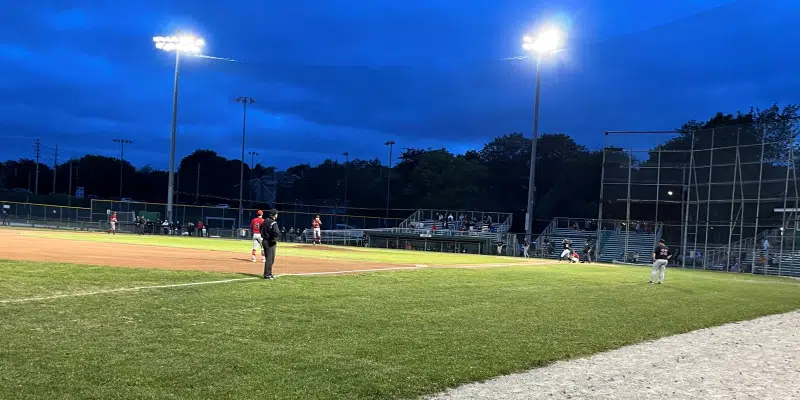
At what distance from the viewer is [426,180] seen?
88.1m

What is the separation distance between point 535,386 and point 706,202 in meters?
38.9

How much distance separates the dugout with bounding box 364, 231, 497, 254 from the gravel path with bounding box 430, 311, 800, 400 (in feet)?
115

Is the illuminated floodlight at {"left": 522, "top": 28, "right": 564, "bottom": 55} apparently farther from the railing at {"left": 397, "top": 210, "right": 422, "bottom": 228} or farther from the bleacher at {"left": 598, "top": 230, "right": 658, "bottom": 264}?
the railing at {"left": 397, "top": 210, "right": 422, "bottom": 228}

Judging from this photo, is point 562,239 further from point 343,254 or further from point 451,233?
point 343,254

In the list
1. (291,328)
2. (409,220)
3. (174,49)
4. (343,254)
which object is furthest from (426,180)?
(291,328)

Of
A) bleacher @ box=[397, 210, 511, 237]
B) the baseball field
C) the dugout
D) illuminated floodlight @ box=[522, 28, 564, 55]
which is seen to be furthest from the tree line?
the baseball field

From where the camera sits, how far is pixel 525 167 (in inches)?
3455

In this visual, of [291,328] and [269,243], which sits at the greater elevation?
[269,243]

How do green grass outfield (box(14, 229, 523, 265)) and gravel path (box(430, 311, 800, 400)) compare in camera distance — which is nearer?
gravel path (box(430, 311, 800, 400))

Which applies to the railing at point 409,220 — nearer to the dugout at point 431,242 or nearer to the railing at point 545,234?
the dugout at point 431,242

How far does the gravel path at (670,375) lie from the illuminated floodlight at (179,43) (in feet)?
143

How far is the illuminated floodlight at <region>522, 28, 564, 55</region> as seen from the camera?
38.8m

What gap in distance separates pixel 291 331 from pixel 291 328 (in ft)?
0.72

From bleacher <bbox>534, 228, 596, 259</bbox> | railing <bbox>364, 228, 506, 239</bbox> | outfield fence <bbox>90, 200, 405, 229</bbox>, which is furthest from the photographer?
outfield fence <bbox>90, 200, 405, 229</bbox>
